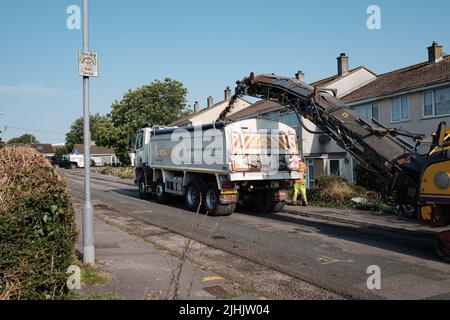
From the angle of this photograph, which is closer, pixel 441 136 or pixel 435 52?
pixel 441 136

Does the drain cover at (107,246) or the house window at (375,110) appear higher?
the house window at (375,110)

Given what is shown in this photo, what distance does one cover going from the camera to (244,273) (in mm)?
6715

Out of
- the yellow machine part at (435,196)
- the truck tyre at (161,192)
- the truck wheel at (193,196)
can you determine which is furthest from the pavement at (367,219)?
the truck tyre at (161,192)

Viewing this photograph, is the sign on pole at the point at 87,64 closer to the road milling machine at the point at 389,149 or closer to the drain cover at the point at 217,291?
the drain cover at the point at 217,291

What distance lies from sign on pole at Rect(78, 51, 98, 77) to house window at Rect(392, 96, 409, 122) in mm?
17028

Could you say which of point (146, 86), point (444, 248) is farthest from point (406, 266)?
point (146, 86)

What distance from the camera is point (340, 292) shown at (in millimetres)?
5742

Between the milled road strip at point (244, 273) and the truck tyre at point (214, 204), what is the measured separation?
121 inches

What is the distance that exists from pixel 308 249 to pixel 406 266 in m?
1.97

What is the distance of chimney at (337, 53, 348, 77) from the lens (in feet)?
94.4

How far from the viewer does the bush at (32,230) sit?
450 centimetres

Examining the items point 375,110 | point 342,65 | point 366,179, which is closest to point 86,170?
point 366,179

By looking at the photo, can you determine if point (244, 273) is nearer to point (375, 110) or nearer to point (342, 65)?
point (375, 110)

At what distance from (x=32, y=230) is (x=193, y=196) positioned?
1008cm
